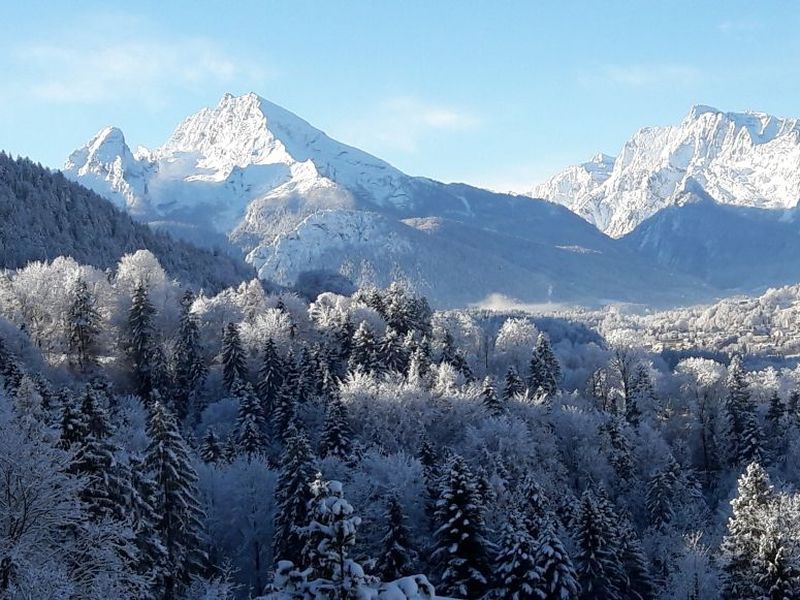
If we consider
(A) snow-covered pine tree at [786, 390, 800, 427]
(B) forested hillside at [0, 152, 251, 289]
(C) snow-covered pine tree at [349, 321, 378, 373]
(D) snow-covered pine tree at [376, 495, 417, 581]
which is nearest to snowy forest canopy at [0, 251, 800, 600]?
(D) snow-covered pine tree at [376, 495, 417, 581]

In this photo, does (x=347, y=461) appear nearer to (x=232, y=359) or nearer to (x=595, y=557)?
(x=595, y=557)

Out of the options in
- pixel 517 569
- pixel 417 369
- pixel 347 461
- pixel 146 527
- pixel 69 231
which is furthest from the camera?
pixel 69 231

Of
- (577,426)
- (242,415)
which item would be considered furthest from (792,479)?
(242,415)

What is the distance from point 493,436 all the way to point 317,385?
54.1ft

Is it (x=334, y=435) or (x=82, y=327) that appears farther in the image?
(x=82, y=327)

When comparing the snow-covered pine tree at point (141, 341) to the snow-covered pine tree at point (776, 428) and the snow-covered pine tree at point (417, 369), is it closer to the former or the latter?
the snow-covered pine tree at point (417, 369)

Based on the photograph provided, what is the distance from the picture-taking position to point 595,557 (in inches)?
1505

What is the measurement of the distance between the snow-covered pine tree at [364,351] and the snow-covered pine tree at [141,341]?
1739 cm

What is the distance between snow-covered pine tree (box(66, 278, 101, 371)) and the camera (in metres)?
64.4

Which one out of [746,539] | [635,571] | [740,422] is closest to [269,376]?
[635,571]

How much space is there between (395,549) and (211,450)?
19224 mm

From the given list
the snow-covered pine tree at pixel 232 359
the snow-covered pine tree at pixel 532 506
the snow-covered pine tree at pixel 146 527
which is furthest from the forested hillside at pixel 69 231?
the snow-covered pine tree at pixel 532 506

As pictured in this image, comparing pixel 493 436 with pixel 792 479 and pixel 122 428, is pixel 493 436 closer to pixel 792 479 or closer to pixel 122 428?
pixel 122 428

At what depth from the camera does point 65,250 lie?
124375 mm
